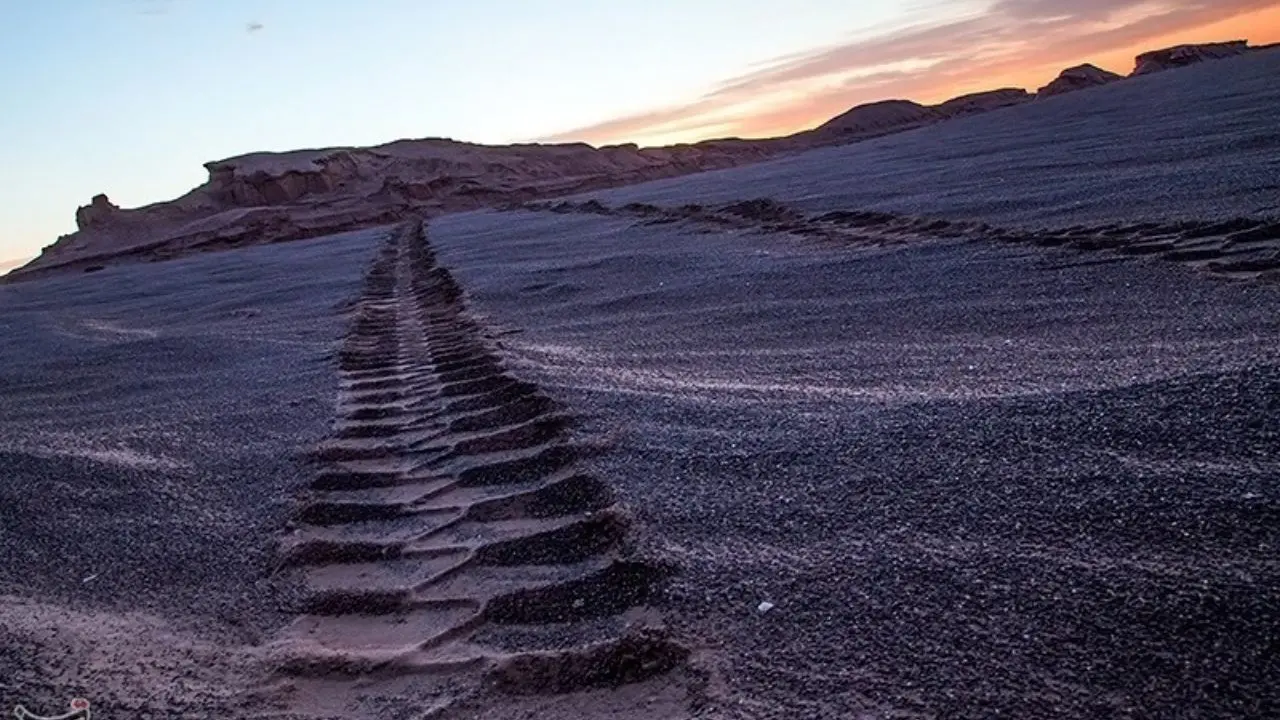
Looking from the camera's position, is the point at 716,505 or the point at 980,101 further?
the point at 980,101

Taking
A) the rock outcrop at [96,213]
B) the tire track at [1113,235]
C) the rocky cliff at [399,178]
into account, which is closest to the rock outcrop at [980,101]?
the rocky cliff at [399,178]

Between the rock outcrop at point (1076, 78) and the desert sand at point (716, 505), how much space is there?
42.0 metres

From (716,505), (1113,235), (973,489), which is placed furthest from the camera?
(1113,235)

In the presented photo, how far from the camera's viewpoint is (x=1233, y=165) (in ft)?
20.2

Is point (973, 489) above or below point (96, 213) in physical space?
below

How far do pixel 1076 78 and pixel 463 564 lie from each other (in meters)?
47.3

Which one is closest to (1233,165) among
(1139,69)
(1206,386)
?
(1206,386)

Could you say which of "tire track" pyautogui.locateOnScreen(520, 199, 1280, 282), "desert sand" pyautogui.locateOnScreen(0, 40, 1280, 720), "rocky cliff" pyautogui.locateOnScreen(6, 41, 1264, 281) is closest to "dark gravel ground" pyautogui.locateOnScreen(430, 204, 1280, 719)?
"desert sand" pyautogui.locateOnScreen(0, 40, 1280, 720)

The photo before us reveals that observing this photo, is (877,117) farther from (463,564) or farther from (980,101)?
(463,564)

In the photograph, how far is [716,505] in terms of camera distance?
7.10ft

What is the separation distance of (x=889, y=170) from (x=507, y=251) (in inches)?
182

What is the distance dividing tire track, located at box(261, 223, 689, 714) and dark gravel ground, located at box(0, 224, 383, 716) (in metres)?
0.12

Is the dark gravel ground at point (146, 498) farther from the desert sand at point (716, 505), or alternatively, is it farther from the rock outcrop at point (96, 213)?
the rock outcrop at point (96, 213)

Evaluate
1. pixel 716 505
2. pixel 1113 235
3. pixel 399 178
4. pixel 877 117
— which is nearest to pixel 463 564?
pixel 716 505
